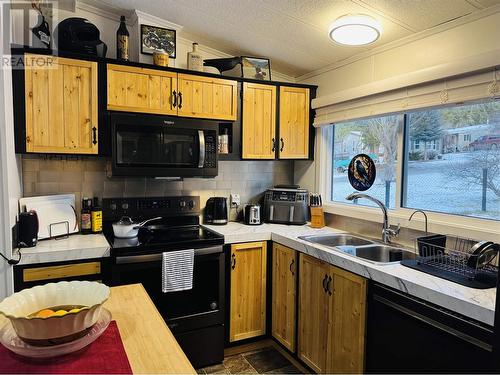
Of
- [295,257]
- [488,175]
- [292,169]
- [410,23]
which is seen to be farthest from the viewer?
[292,169]

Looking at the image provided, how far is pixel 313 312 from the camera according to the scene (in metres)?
2.30

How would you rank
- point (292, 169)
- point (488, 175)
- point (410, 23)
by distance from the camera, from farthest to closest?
point (292, 169) → point (410, 23) → point (488, 175)

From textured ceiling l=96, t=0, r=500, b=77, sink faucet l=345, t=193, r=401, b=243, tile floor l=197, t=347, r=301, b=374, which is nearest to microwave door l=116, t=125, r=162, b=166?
textured ceiling l=96, t=0, r=500, b=77

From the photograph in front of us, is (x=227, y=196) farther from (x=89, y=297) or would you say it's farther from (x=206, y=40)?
(x=89, y=297)

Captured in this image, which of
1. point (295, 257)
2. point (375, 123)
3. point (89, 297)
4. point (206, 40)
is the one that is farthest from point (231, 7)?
point (89, 297)

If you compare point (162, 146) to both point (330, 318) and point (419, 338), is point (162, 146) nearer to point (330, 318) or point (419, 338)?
point (330, 318)

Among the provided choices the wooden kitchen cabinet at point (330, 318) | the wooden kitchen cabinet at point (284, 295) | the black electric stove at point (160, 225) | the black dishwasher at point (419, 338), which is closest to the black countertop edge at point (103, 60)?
the black electric stove at point (160, 225)

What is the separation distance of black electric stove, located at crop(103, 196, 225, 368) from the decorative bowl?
3.32 feet

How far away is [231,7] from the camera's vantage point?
7.44 ft

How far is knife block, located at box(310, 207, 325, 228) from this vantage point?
9.51 feet

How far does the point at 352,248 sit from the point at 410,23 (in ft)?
4.89

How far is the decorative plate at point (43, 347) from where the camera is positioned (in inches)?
36.4

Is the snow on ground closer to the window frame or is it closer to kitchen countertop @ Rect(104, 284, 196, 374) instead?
the window frame

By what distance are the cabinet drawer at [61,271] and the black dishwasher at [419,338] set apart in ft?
5.52
